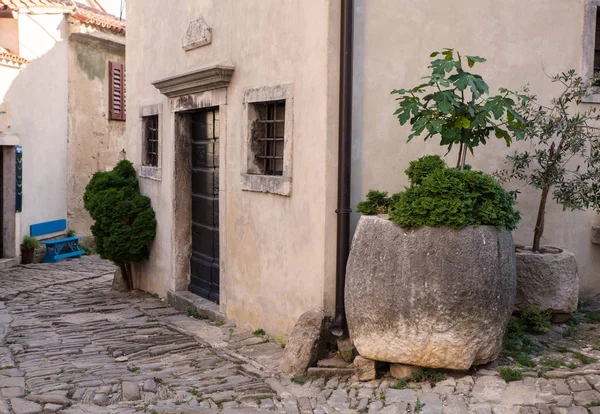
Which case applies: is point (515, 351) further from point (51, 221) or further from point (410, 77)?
point (51, 221)

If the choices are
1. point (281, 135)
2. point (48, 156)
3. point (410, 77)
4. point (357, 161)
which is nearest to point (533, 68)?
point (410, 77)

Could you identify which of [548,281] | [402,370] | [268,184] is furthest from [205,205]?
[548,281]

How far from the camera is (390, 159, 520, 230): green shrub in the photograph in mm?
5684

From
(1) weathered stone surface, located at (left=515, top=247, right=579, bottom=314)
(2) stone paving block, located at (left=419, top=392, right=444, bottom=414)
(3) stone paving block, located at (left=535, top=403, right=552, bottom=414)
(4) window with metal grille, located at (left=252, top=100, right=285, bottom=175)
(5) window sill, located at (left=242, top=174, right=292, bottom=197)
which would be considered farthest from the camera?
(4) window with metal grille, located at (left=252, top=100, right=285, bottom=175)

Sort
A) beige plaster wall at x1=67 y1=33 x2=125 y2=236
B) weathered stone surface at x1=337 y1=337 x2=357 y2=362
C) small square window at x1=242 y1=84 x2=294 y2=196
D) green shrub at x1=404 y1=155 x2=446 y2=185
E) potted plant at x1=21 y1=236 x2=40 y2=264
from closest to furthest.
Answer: green shrub at x1=404 y1=155 x2=446 y2=185 → weathered stone surface at x1=337 y1=337 x2=357 y2=362 → small square window at x1=242 y1=84 x2=294 y2=196 → potted plant at x1=21 y1=236 x2=40 y2=264 → beige plaster wall at x1=67 y1=33 x2=125 y2=236

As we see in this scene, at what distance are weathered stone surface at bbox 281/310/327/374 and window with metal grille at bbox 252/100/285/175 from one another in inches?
71.2

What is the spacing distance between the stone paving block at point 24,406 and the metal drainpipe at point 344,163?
2446 mm

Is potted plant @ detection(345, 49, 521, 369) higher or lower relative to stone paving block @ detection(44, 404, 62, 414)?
higher

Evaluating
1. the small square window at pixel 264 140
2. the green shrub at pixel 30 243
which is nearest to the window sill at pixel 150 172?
the small square window at pixel 264 140

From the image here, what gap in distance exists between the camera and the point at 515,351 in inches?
248

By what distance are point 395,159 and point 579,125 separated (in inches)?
62.7

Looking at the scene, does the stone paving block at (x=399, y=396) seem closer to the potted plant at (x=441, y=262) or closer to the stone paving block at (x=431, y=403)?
the stone paving block at (x=431, y=403)

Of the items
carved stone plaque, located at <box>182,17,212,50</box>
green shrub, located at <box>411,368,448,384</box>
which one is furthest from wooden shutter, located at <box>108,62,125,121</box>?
green shrub, located at <box>411,368,448,384</box>

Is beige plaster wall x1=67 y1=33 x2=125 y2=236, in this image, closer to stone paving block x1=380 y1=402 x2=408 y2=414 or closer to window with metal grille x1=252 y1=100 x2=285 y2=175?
window with metal grille x1=252 y1=100 x2=285 y2=175
